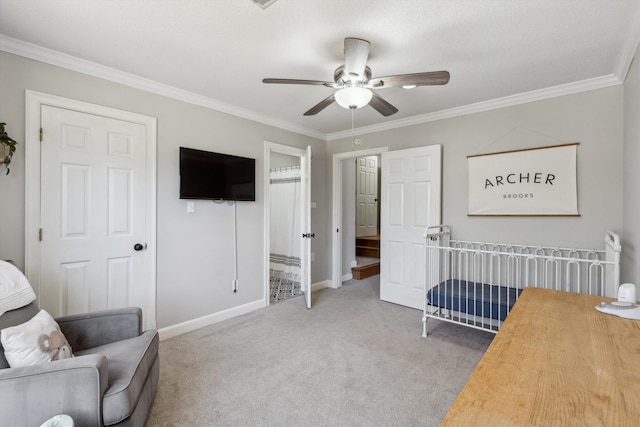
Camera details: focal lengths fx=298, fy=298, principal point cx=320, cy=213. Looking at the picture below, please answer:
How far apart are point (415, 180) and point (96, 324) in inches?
133

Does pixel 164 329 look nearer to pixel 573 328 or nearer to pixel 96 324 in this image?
pixel 96 324

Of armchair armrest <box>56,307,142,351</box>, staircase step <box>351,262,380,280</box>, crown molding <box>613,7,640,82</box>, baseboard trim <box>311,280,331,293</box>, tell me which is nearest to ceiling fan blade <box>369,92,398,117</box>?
crown molding <box>613,7,640,82</box>

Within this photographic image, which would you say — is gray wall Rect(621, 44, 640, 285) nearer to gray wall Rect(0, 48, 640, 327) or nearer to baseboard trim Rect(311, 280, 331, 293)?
gray wall Rect(0, 48, 640, 327)

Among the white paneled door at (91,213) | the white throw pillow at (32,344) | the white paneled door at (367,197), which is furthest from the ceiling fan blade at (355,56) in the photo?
the white paneled door at (367,197)

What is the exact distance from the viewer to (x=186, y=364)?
2406mm

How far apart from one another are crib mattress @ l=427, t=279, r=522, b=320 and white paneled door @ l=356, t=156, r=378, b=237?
3.32 m

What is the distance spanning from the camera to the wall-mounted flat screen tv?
296 cm

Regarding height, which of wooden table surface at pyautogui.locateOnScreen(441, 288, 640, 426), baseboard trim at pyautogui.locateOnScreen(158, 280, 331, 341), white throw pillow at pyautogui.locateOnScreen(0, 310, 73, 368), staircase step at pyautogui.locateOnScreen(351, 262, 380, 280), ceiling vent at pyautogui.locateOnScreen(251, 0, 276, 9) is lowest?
baseboard trim at pyautogui.locateOnScreen(158, 280, 331, 341)

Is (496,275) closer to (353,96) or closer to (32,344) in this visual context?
(353,96)

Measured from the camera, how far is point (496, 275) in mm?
3178

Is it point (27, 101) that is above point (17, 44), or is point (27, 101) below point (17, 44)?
below

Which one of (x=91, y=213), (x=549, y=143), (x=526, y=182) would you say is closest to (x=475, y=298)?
(x=526, y=182)

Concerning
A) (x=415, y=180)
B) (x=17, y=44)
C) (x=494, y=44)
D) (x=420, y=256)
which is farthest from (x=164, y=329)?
(x=494, y=44)

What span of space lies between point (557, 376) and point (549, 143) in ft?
9.36
